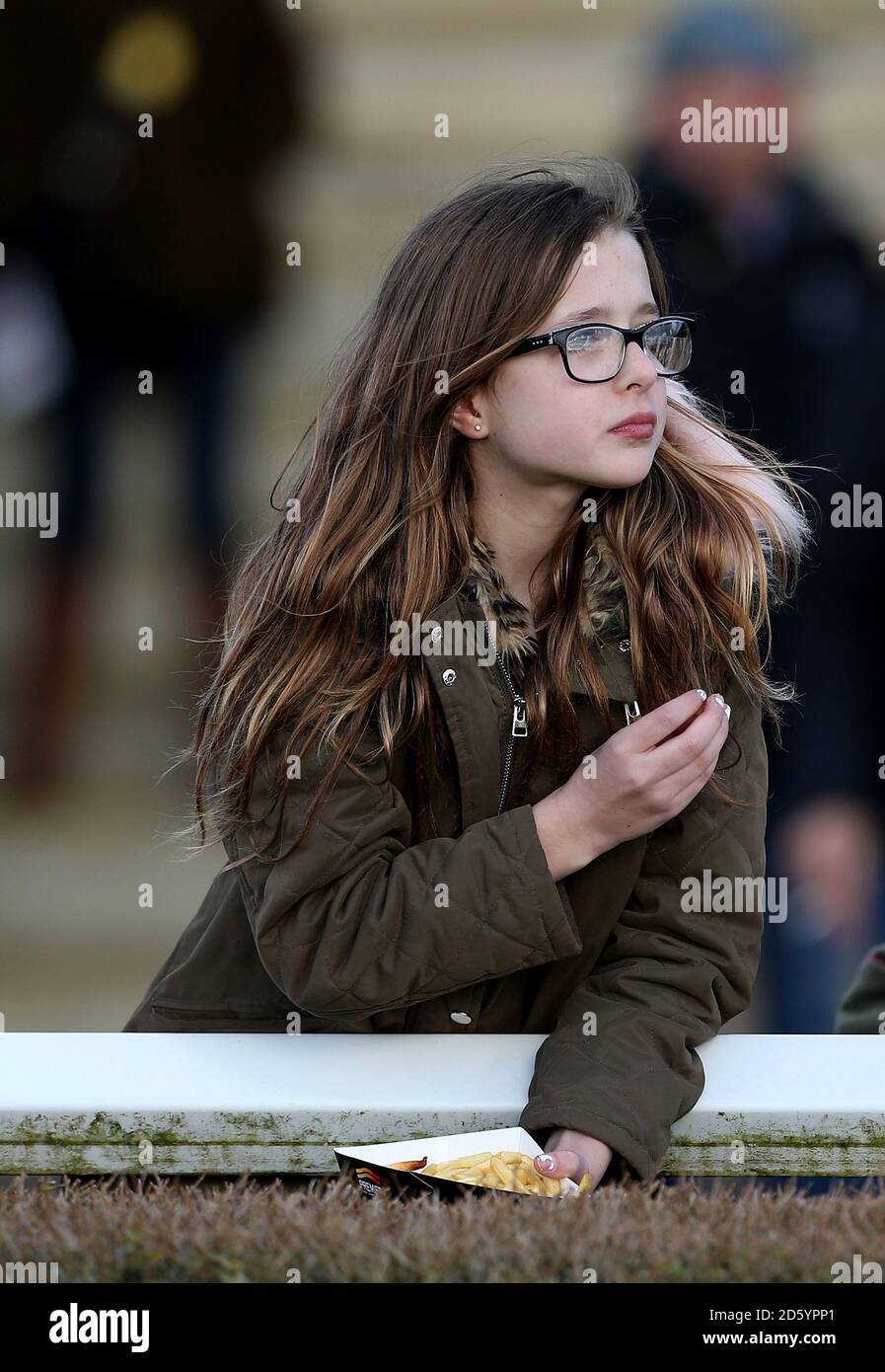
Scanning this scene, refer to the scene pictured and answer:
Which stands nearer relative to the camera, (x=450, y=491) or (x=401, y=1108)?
(x=401, y=1108)

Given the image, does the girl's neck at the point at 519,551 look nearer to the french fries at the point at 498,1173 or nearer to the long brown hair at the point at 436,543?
the long brown hair at the point at 436,543

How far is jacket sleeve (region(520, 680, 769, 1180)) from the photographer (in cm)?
164

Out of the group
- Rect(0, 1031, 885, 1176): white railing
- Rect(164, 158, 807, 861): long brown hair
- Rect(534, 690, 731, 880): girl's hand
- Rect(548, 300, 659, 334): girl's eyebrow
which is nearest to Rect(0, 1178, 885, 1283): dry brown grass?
Rect(0, 1031, 885, 1176): white railing

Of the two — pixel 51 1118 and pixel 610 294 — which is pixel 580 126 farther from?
pixel 51 1118

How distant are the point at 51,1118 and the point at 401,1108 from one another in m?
0.33

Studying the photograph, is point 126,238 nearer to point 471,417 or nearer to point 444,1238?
point 471,417

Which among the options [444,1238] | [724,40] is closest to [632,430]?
[444,1238]

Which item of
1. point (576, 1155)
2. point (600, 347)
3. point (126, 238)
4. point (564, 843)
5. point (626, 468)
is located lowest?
point (576, 1155)

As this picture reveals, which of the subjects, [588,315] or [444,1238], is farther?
[588,315]

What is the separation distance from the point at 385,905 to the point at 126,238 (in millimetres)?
2919

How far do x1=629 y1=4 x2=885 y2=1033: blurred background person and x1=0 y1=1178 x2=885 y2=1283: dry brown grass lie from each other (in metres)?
2.50

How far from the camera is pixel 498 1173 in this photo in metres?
1.45

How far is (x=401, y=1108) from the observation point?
157 cm

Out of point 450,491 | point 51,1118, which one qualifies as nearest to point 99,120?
point 450,491
